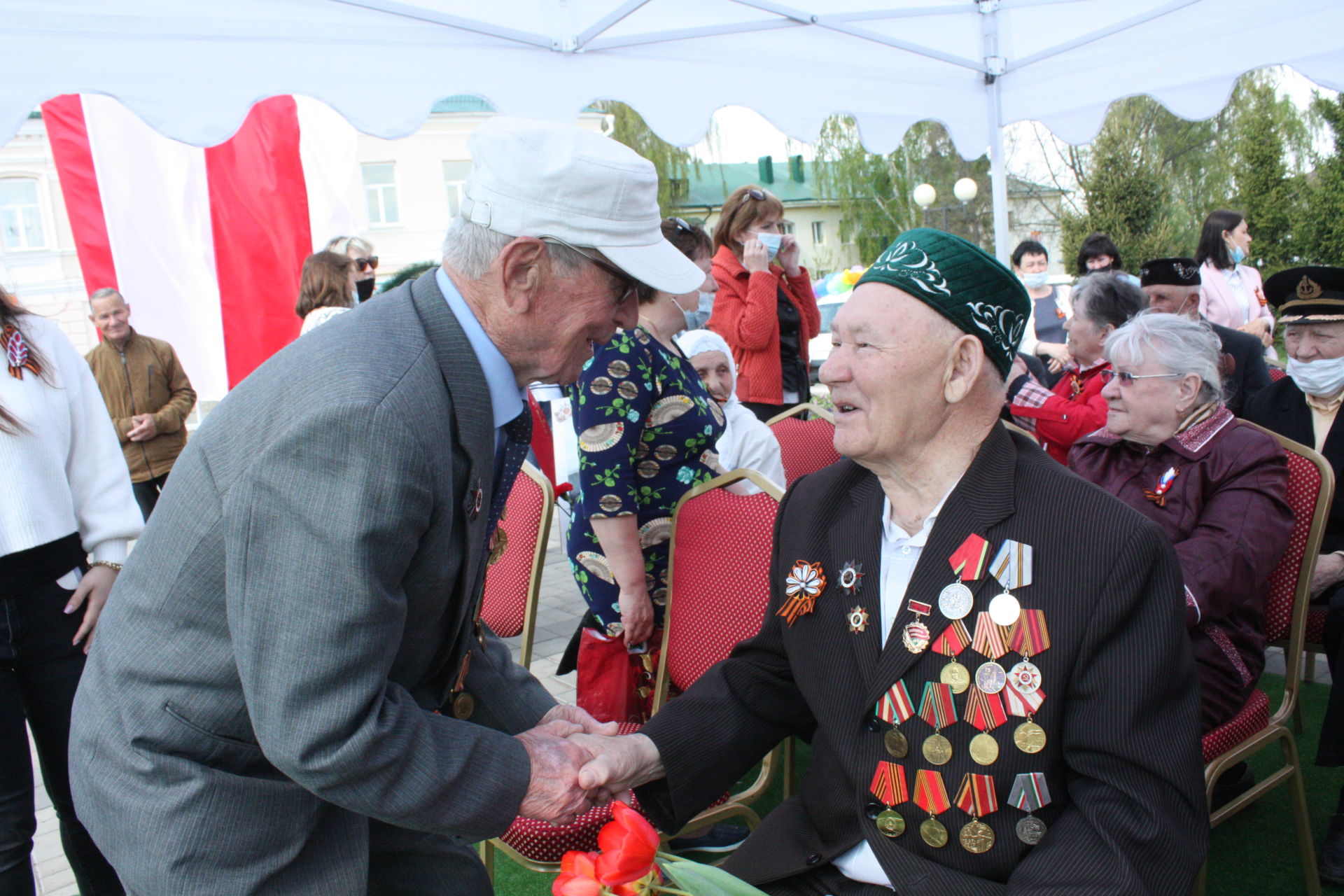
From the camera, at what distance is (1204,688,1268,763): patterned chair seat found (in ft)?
7.43

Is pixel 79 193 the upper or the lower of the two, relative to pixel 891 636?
upper

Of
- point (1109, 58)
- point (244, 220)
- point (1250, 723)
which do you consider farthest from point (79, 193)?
point (1250, 723)

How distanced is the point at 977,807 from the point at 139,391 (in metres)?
6.40

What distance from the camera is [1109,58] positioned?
507 centimetres

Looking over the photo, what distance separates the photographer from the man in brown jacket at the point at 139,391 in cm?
621

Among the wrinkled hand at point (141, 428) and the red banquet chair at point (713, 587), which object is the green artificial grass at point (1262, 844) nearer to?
the red banquet chair at point (713, 587)

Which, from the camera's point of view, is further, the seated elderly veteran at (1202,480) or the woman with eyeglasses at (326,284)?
the woman with eyeglasses at (326,284)

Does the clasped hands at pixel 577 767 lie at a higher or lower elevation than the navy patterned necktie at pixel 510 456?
lower

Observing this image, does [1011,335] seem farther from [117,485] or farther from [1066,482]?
[117,485]

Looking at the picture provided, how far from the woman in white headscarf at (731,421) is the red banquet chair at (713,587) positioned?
0.54 m

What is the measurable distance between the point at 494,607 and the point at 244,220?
15.9 feet

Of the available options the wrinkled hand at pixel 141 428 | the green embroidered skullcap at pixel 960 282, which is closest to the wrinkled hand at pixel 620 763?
the green embroidered skullcap at pixel 960 282

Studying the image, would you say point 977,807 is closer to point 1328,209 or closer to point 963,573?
point 963,573

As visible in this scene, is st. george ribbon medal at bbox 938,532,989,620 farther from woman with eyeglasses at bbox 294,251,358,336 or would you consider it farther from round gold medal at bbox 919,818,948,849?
woman with eyeglasses at bbox 294,251,358,336
